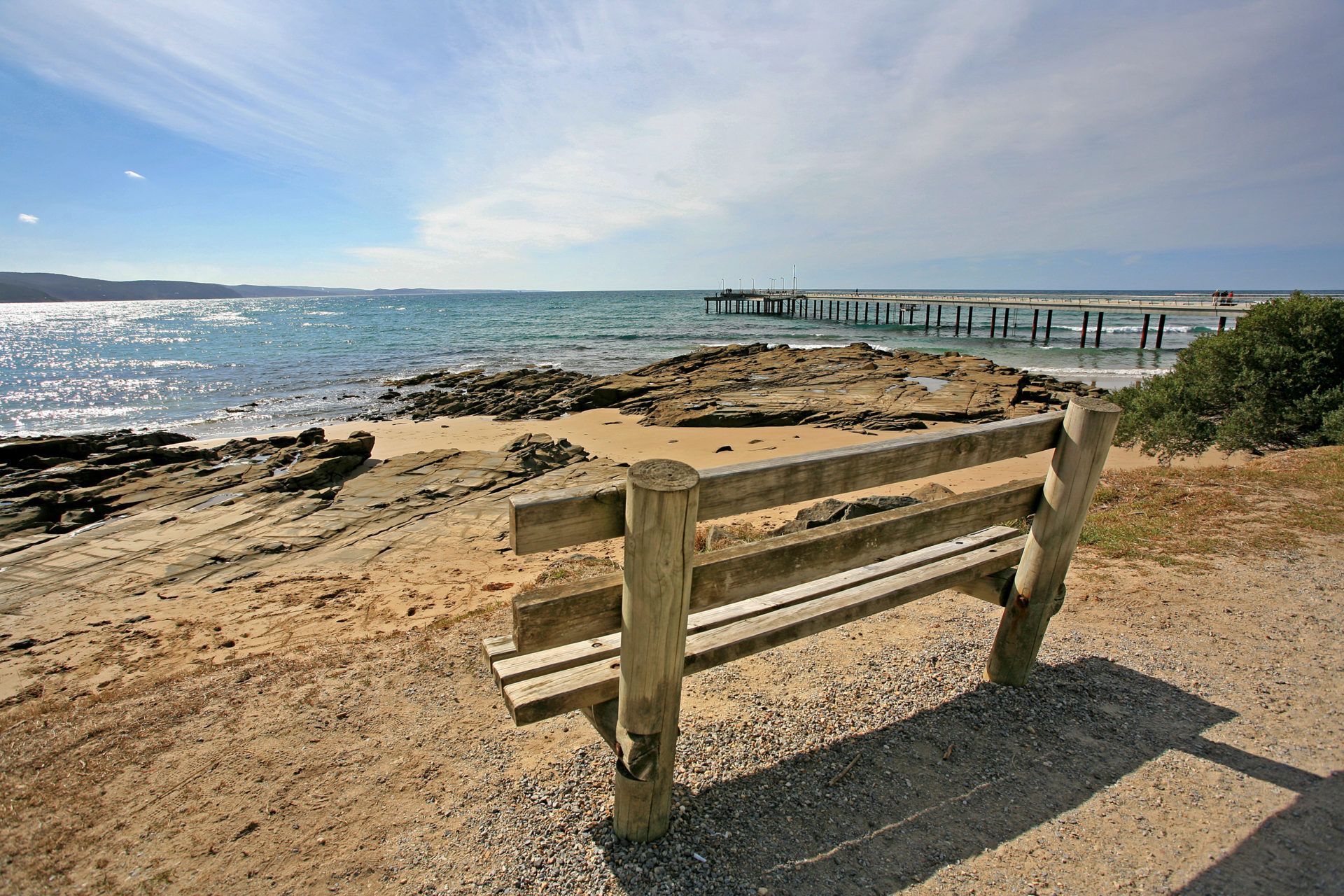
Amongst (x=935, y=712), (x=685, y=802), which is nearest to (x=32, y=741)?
(x=685, y=802)

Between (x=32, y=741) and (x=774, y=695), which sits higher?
(x=774, y=695)

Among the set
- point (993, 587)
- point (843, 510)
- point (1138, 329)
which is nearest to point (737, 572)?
point (993, 587)

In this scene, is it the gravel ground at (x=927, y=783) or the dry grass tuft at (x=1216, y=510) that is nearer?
the gravel ground at (x=927, y=783)

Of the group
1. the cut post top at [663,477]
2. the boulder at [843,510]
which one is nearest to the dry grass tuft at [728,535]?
the boulder at [843,510]

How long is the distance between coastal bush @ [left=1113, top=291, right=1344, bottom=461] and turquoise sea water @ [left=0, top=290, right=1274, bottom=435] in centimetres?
1736

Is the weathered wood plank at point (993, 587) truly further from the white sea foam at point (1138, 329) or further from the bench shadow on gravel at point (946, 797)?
the white sea foam at point (1138, 329)

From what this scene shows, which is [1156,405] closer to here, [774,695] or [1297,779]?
[1297,779]

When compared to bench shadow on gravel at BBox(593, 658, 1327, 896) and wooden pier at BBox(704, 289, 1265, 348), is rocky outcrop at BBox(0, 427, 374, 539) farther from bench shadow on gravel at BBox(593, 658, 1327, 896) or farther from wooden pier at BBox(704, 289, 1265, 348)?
wooden pier at BBox(704, 289, 1265, 348)

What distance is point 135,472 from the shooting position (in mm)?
11250

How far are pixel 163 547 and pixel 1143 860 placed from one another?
10.2m

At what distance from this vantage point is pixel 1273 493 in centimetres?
Answer: 688

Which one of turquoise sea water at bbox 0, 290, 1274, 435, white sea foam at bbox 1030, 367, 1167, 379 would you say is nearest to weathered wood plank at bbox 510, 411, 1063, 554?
turquoise sea water at bbox 0, 290, 1274, 435

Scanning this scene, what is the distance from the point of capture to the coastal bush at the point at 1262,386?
10.1m

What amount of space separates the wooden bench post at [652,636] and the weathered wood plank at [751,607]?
26 cm
